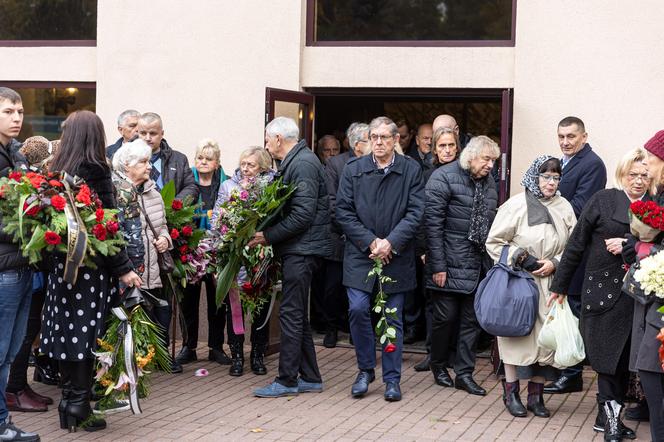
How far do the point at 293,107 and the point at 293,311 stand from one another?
2.86 m

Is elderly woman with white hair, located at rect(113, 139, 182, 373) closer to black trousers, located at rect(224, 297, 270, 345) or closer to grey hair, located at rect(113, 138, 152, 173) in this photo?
grey hair, located at rect(113, 138, 152, 173)

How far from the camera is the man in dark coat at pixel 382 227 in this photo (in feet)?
25.5

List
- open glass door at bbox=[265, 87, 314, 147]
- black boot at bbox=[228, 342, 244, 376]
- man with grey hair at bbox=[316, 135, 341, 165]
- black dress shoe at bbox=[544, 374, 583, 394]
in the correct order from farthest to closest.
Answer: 1. man with grey hair at bbox=[316, 135, 341, 165]
2. open glass door at bbox=[265, 87, 314, 147]
3. black boot at bbox=[228, 342, 244, 376]
4. black dress shoe at bbox=[544, 374, 583, 394]

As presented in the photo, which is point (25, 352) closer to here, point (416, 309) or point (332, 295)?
point (332, 295)

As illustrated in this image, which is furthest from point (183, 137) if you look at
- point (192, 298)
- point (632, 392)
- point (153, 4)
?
point (632, 392)

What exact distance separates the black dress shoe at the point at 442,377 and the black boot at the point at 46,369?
306 cm

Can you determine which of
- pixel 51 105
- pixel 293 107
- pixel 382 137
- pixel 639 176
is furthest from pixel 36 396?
pixel 51 105

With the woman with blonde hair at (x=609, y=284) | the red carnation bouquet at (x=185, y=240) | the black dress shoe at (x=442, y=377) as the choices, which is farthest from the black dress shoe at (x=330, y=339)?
the woman with blonde hair at (x=609, y=284)

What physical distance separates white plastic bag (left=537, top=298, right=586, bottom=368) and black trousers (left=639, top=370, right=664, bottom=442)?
3.11ft

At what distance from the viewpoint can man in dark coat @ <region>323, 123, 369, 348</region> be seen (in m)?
9.93

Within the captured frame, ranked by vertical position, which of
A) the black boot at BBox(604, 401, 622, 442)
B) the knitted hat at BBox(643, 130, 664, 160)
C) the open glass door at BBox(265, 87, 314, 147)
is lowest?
the black boot at BBox(604, 401, 622, 442)

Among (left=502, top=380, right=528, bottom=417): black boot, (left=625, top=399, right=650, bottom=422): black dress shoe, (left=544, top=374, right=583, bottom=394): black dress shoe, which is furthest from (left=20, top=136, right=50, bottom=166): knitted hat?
(left=625, top=399, right=650, bottom=422): black dress shoe

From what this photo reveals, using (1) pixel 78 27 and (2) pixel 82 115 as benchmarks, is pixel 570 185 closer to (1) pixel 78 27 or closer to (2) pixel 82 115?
(2) pixel 82 115

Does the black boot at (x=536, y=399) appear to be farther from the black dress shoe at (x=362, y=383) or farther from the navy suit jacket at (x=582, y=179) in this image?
the navy suit jacket at (x=582, y=179)
